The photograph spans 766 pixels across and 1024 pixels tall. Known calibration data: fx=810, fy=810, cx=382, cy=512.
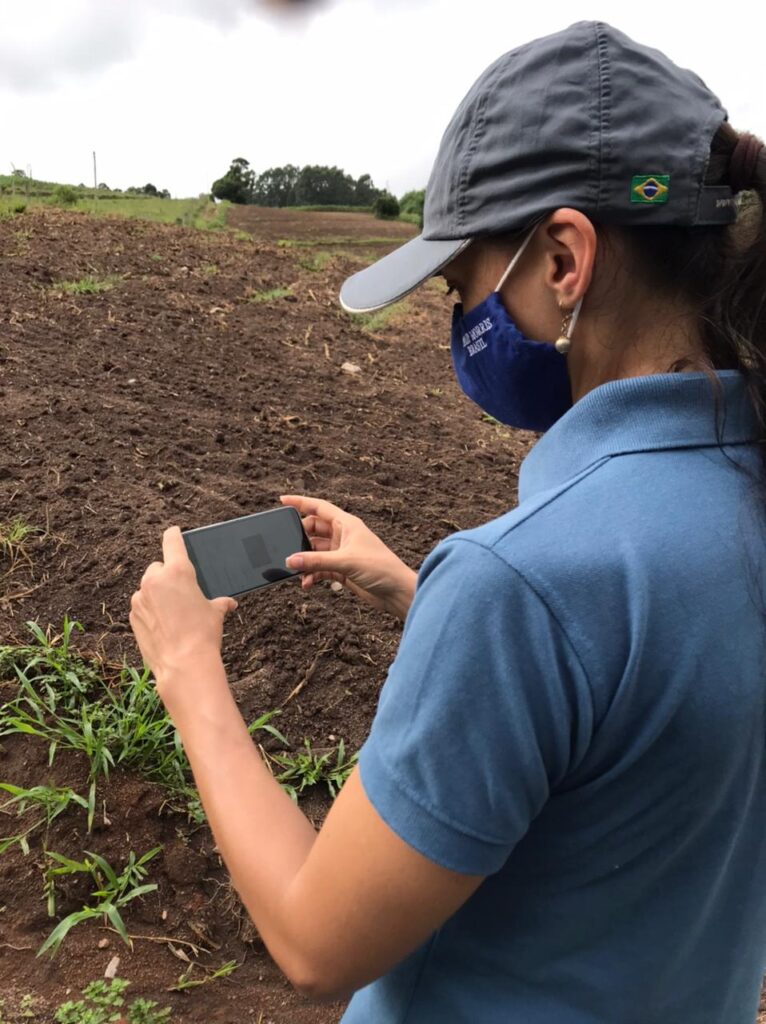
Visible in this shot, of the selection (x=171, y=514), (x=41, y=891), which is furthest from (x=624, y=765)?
(x=171, y=514)

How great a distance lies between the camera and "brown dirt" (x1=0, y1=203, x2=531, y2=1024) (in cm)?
197

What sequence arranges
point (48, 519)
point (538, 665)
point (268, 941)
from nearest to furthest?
point (538, 665)
point (268, 941)
point (48, 519)

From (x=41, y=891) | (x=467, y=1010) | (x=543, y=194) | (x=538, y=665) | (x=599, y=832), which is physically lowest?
(x=41, y=891)

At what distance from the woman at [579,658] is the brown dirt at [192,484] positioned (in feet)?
3.67

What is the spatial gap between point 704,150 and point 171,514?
9.09ft

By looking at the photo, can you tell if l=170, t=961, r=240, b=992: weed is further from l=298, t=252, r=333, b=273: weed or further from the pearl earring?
l=298, t=252, r=333, b=273: weed

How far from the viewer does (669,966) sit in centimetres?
87

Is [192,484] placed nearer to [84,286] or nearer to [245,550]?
[245,550]

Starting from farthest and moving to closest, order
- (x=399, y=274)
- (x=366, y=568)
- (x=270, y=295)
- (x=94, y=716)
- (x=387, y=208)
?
(x=387, y=208) < (x=270, y=295) < (x=94, y=716) < (x=366, y=568) < (x=399, y=274)

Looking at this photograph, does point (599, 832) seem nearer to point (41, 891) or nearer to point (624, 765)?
point (624, 765)

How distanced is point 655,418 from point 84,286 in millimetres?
6992

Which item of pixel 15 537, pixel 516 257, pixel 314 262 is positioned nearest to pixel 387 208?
pixel 314 262

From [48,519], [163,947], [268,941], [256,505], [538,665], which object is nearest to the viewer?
[538,665]

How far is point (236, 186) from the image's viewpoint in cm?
4912
